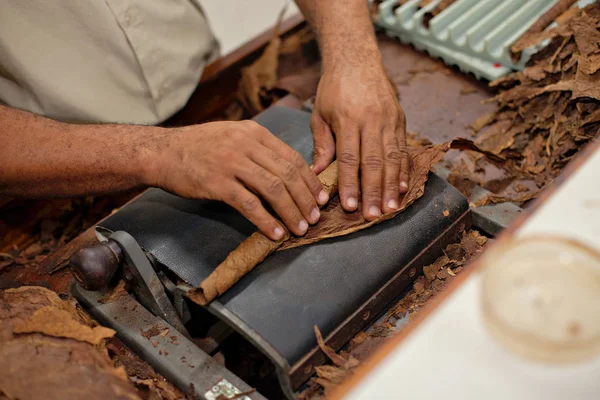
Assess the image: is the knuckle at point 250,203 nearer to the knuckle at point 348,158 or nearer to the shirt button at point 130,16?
the knuckle at point 348,158

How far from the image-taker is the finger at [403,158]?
3.90 feet

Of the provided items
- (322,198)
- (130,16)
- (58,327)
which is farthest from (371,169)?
(130,16)

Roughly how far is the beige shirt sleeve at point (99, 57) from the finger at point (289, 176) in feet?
2.28

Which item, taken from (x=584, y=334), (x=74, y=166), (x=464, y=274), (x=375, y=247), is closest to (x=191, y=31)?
(x=74, y=166)

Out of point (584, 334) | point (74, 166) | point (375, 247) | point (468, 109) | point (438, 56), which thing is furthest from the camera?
point (438, 56)

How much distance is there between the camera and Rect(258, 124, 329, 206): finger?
1117 mm

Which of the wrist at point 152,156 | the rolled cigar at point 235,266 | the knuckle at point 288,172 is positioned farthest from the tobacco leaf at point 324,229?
the wrist at point 152,156

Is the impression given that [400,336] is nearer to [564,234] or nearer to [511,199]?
[564,234]

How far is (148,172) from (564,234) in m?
0.82

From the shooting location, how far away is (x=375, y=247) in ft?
3.65

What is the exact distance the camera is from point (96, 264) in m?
1.03

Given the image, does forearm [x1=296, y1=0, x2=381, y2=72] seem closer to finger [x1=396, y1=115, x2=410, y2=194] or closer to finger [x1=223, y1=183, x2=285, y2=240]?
finger [x1=396, y1=115, x2=410, y2=194]

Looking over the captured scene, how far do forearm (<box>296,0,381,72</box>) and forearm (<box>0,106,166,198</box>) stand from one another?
0.51 metres

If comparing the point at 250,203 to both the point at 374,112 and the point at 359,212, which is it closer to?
the point at 359,212
